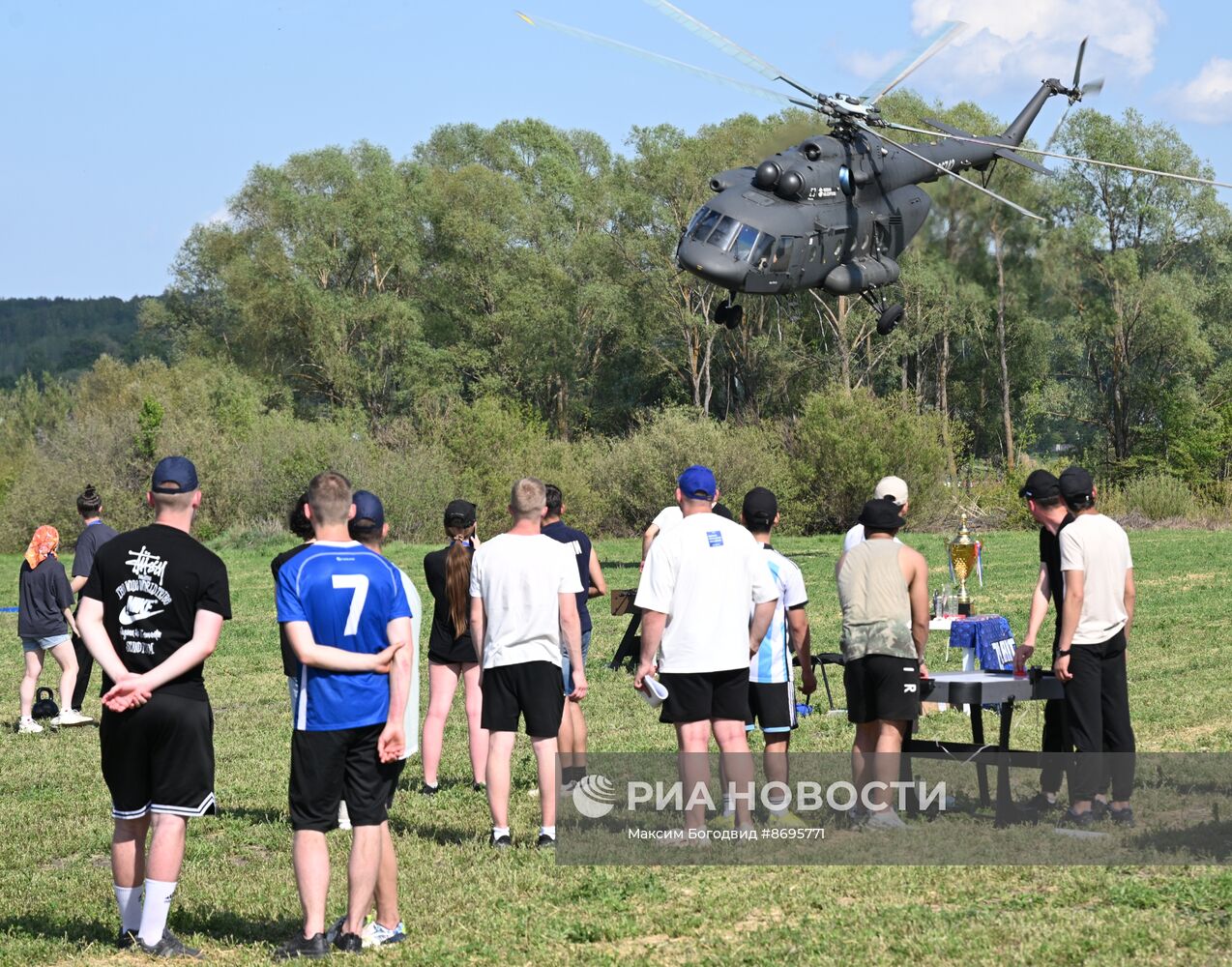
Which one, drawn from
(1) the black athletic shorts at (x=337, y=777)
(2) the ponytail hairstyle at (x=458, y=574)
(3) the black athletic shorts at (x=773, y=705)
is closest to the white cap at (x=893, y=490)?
(3) the black athletic shorts at (x=773, y=705)

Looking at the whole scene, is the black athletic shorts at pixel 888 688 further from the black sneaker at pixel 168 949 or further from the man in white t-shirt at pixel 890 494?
the black sneaker at pixel 168 949

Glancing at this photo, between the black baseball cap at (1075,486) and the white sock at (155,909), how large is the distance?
526 centimetres

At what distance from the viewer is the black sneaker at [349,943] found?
19.9 ft

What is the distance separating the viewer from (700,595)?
786 cm

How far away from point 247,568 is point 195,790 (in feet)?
101

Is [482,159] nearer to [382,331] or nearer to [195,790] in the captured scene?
[382,331]

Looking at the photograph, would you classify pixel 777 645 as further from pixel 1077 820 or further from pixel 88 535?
pixel 88 535

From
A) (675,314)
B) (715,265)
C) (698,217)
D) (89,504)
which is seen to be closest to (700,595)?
(89,504)

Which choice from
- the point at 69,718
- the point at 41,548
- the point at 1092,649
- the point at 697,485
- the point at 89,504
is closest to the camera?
the point at 697,485

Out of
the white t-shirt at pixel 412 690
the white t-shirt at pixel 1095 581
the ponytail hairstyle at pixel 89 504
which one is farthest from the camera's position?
the ponytail hairstyle at pixel 89 504

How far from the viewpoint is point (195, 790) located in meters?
6.20

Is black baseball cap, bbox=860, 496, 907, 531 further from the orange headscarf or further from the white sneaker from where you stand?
the white sneaker

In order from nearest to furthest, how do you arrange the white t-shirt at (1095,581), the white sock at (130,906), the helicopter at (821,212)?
the white sock at (130,906) < the white t-shirt at (1095,581) < the helicopter at (821,212)

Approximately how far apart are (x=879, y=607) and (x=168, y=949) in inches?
161
